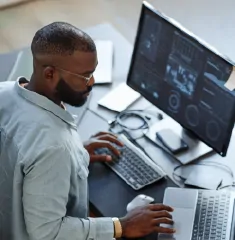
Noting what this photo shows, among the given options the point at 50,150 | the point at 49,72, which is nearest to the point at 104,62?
the point at 49,72

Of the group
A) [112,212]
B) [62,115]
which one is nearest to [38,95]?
[62,115]

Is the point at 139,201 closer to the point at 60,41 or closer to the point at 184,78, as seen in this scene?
the point at 184,78

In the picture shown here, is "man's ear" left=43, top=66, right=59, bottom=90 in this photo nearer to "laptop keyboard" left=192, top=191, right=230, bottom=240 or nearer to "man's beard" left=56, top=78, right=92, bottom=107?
"man's beard" left=56, top=78, right=92, bottom=107

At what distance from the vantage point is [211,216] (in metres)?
2.04

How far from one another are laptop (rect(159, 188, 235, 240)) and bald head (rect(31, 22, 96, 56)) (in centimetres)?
62

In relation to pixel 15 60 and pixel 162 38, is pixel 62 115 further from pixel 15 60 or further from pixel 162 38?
pixel 15 60

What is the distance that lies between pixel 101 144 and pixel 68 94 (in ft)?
1.53

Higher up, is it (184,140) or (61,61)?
(61,61)

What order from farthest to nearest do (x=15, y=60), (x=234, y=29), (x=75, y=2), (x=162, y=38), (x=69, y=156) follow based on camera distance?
(x=75, y=2) → (x=234, y=29) → (x=15, y=60) → (x=162, y=38) → (x=69, y=156)

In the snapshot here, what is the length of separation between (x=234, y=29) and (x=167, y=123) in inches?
78.1

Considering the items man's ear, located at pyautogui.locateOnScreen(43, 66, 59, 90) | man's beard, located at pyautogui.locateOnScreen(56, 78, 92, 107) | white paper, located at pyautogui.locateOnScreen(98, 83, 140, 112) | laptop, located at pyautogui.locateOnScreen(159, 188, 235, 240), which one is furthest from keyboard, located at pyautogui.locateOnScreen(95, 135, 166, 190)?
man's ear, located at pyautogui.locateOnScreen(43, 66, 59, 90)

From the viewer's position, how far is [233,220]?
6.61ft

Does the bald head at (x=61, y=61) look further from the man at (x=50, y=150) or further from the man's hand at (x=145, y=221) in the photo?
the man's hand at (x=145, y=221)

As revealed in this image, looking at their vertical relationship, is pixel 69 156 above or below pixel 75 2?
above
